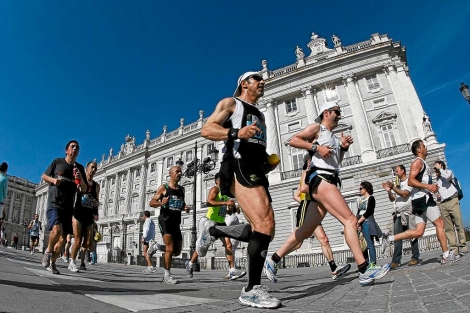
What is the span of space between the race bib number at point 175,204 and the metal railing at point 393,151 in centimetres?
2158

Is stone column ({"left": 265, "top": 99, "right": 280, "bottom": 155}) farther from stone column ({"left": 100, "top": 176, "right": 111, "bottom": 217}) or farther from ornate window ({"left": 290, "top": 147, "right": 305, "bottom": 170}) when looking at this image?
stone column ({"left": 100, "top": 176, "right": 111, "bottom": 217})

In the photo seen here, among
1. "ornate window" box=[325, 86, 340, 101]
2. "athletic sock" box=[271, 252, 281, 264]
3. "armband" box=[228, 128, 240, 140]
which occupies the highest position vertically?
"ornate window" box=[325, 86, 340, 101]

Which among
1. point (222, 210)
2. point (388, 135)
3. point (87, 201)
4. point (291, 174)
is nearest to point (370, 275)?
point (222, 210)

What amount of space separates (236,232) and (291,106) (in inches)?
1070

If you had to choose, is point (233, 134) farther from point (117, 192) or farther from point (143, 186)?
point (117, 192)

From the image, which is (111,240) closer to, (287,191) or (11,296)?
(287,191)

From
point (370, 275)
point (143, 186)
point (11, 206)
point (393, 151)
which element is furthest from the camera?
point (11, 206)

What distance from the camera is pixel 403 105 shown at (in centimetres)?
2333

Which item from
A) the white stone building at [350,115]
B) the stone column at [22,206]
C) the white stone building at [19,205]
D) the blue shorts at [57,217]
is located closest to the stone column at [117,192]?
the white stone building at [350,115]

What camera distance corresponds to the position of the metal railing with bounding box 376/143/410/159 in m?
21.8

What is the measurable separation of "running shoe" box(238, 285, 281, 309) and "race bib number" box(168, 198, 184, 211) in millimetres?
2892

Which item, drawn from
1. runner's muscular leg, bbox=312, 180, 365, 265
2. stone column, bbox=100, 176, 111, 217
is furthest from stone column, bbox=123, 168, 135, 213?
runner's muscular leg, bbox=312, 180, 365, 265

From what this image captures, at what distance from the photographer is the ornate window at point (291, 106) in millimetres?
28295

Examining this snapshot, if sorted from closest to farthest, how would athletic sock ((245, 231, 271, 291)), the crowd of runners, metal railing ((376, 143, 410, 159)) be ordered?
athletic sock ((245, 231, 271, 291))
the crowd of runners
metal railing ((376, 143, 410, 159))
